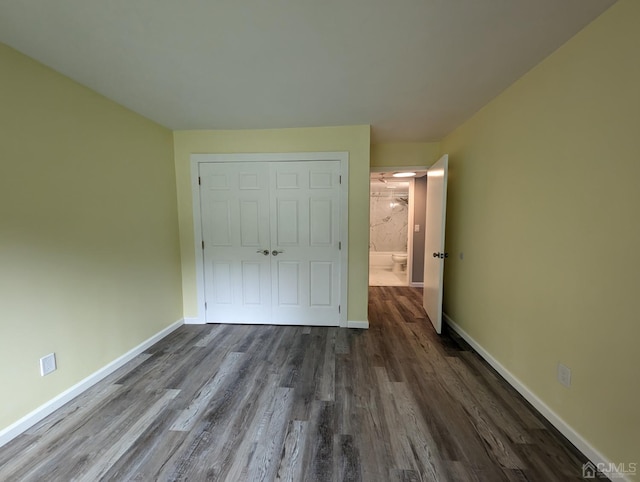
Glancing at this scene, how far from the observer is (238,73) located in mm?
1770

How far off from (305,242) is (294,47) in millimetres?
1880

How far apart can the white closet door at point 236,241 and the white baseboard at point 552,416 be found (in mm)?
2334

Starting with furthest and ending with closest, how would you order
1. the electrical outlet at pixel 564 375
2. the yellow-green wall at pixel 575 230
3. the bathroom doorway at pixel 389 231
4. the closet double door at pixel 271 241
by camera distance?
1. the bathroom doorway at pixel 389 231
2. the closet double door at pixel 271 241
3. the electrical outlet at pixel 564 375
4. the yellow-green wall at pixel 575 230

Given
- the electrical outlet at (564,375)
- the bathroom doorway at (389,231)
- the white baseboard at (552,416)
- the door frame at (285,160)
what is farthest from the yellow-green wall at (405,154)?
the electrical outlet at (564,375)

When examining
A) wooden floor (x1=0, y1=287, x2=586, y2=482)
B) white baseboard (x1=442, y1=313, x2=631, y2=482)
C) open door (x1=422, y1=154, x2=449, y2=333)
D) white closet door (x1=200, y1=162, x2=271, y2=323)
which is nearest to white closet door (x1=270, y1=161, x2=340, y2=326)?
white closet door (x1=200, y1=162, x2=271, y2=323)

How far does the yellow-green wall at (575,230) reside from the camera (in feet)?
3.82

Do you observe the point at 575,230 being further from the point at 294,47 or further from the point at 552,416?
the point at 294,47

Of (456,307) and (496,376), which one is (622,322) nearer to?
(496,376)

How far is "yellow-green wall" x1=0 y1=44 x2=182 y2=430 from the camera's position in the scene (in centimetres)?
151

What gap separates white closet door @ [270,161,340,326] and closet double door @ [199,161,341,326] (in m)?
0.01

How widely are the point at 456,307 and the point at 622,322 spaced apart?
5.99 feet

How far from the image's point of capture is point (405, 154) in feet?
11.4

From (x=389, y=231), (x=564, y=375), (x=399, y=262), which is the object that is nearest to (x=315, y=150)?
(x=564, y=375)

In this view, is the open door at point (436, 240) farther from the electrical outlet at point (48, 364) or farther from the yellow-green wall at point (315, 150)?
the electrical outlet at point (48, 364)
